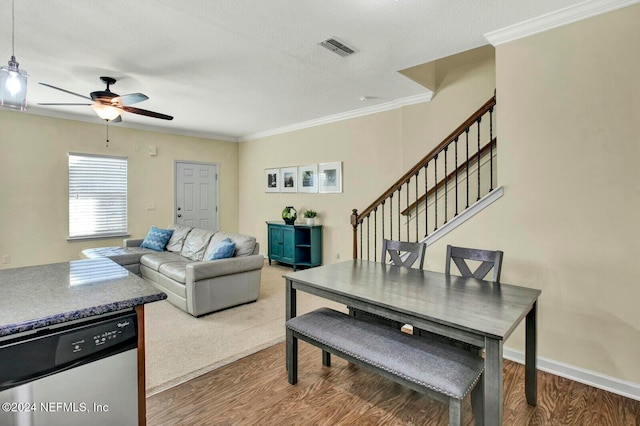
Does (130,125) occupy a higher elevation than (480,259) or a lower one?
higher

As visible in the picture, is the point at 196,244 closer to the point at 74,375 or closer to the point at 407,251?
the point at 407,251

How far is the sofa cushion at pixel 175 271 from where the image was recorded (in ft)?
12.1

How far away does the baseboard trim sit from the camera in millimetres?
2205

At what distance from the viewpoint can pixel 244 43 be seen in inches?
113

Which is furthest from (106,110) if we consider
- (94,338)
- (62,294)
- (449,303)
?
(449,303)

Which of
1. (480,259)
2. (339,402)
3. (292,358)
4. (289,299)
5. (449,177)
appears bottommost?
(339,402)

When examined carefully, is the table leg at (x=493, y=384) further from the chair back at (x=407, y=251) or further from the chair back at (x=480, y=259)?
the chair back at (x=407, y=251)

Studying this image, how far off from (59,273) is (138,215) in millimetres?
5105

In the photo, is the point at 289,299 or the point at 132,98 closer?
the point at 289,299

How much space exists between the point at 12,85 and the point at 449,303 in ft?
8.70

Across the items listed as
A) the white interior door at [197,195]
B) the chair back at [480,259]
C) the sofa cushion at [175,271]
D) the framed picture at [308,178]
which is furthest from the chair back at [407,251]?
the white interior door at [197,195]

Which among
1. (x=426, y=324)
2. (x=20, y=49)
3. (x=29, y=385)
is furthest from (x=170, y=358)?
(x=20, y=49)

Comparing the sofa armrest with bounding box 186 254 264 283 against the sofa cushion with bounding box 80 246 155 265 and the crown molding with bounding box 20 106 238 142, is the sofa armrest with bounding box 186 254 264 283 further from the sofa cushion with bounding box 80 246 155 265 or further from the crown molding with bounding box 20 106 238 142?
the crown molding with bounding box 20 106 238 142

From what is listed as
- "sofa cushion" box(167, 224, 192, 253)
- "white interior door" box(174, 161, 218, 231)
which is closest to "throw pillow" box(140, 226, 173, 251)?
"sofa cushion" box(167, 224, 192, 253)
